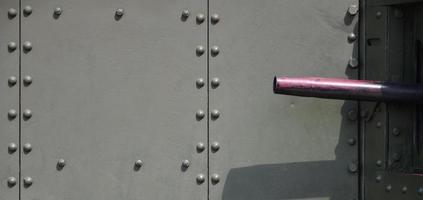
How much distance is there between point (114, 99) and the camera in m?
2.44

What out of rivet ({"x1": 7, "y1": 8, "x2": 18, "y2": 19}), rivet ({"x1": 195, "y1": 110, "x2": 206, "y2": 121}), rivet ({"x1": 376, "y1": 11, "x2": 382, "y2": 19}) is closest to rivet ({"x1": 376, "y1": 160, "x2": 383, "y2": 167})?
rivet ({"x1": 376, "y1": 11, "x2": 382, "y2": 19})

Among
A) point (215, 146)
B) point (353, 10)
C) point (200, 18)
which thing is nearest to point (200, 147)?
point (215, 146)

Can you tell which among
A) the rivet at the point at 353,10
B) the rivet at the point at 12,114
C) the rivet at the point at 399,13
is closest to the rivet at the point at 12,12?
the rivet at the point at 12,114

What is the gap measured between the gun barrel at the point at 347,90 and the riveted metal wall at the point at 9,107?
2.46 feet

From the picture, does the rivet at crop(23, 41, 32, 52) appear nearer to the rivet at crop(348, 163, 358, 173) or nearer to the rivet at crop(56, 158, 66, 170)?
the rivet at crop(56, 158, 66, 170)

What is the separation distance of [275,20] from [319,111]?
0.98 ft

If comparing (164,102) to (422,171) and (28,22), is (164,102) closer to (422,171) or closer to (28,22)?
(28,22)

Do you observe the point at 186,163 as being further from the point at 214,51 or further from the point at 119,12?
the point at 119,12

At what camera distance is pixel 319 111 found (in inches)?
98.7

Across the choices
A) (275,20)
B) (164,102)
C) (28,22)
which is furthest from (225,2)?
(28,22)

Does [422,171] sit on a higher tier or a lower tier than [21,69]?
lower

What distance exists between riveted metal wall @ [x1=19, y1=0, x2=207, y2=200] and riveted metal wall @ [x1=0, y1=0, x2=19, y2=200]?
20 millimetres

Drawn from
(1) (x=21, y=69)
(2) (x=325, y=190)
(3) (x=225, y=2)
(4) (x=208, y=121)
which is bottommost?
(2) (x=325, y=190)

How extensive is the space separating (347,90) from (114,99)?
0.67 metres
